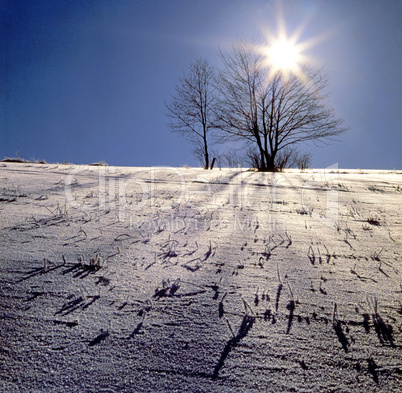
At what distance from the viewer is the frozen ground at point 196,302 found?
75cm

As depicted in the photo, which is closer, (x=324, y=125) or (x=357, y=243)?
(x=357, y=243)

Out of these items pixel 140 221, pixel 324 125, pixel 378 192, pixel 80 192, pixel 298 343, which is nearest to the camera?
pixel 298 343

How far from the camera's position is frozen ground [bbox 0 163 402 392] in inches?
29.7

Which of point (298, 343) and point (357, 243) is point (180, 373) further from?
point (357, 243)

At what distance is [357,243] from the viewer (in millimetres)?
1564

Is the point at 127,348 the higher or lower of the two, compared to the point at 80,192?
lower

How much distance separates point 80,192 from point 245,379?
2.36 m

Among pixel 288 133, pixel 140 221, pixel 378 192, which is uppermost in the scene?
pixel 288 133

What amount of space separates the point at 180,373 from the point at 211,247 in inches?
30.0

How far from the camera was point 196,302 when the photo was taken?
3.35ft

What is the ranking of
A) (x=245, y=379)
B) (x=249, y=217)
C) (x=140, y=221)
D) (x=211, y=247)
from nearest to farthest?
(x=245, y=379), (x=211, y=247), (x=140, y=221), (x=249, y=217)

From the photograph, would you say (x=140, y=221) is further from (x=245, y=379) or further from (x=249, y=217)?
(x=245, y=379)

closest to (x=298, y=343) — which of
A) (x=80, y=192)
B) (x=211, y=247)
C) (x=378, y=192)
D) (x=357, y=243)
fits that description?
(x=211, y=247)

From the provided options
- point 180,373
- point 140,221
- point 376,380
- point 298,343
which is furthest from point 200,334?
point 140,221
